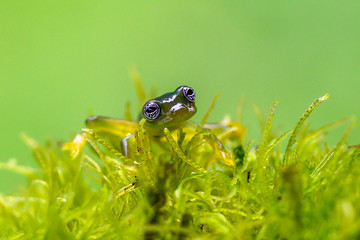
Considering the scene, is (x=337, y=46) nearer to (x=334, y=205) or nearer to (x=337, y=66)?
(x=337, y=66)

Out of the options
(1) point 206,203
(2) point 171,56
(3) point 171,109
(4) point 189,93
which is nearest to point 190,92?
(4) point 189,93

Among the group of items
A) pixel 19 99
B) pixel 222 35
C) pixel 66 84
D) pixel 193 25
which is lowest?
pixel 19 99

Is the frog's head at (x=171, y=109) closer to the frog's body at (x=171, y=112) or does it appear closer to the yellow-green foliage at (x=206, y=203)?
the frog's body at (x=171, y=112)

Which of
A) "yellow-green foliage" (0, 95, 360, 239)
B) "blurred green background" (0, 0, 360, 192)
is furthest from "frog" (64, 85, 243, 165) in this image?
"blurred green background" (0, 0, 360, 192)

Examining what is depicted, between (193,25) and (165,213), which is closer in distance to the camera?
(165,213)

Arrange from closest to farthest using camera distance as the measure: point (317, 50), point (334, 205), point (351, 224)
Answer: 1. point (351, 224)
2. point (334, 205)
3. point (317, 50)

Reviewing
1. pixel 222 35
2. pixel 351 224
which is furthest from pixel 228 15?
pixel 351 224
